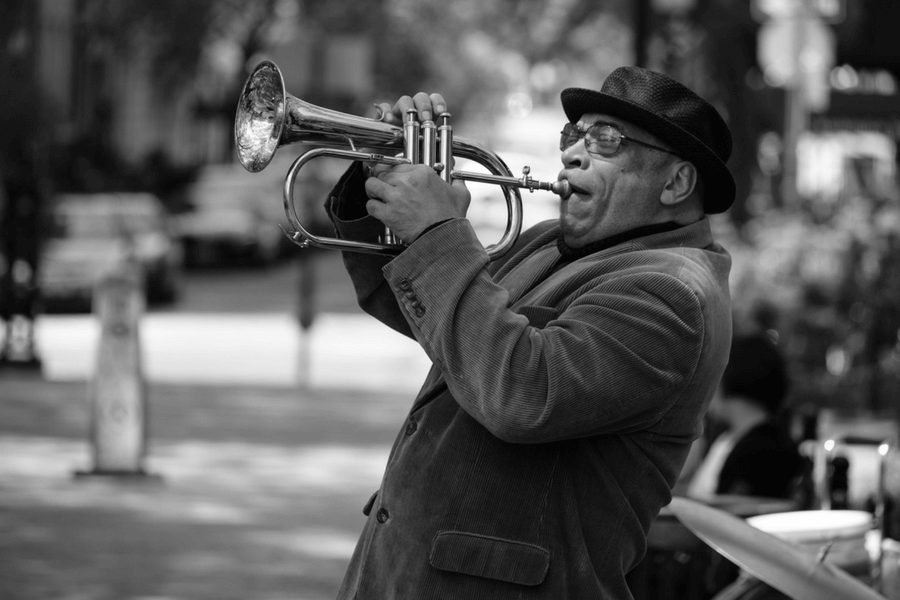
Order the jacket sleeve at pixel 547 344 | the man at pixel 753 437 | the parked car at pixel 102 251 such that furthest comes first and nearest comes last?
the parked car at pixel 102 251 < the man at pixel 753 437 < the jacket sleeve at pixel 547 344

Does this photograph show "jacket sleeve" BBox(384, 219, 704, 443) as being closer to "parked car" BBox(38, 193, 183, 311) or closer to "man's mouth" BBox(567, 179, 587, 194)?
"man's mouth" BBox(567, 179, 587, 194)

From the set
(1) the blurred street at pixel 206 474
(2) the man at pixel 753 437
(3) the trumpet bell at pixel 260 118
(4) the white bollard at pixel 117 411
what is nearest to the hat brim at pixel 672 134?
(3) the trumpet bell at pixel 260 118

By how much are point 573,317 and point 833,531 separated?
1.73 m

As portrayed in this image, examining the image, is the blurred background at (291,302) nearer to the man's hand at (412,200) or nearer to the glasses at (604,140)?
the glasses at (604,140)

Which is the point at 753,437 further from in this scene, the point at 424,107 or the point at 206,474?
the point at 206,474

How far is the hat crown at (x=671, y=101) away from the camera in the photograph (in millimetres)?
3098

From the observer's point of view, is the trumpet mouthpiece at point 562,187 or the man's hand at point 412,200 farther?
the trumpet mouthpiece at point 562,187

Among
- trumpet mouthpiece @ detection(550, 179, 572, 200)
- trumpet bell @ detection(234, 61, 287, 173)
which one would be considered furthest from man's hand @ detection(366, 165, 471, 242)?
trumpet bell @ detection(234, 61, 287, 173)

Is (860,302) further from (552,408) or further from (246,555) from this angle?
(552,408)

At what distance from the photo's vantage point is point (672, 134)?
3.05 metres

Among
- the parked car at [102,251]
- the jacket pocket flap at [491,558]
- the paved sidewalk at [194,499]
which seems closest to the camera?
the jacket pocket flap at [491,558]

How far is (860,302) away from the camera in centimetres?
1068

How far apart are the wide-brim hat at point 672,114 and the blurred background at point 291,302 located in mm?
402

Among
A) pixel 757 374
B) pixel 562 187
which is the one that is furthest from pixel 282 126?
pixel 757 374
